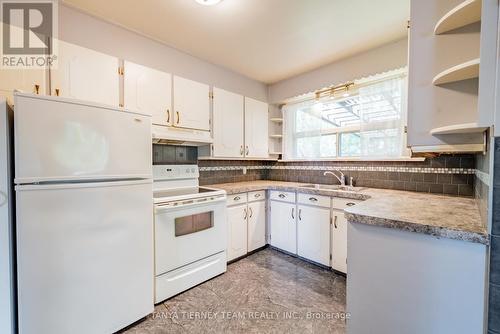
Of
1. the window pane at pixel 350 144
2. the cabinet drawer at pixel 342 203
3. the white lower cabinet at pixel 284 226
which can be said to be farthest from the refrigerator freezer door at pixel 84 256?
the window pane at pixel 350 144

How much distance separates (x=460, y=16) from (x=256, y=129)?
2.32 meters

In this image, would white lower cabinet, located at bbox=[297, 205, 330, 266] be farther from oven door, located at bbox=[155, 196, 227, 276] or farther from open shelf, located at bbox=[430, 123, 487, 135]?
open shelf, located at bbox=[430, 123, 487, 135]

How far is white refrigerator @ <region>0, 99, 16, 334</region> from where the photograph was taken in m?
1.17

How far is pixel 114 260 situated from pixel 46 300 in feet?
1.22

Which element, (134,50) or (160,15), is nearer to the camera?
(160,15)

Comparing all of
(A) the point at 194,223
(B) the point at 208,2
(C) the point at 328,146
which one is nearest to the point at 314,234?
(C) the point at 328,146

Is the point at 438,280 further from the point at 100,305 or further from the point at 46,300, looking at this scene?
the point at 46,300

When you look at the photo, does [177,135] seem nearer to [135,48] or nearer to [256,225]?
[135,48]

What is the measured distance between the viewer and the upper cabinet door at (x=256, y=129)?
3.02 meters

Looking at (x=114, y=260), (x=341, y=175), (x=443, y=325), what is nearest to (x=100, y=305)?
(x=114, y=260)

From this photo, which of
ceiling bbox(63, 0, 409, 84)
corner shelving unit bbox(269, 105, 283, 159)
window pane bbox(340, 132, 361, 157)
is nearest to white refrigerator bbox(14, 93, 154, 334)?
ceiling bbox(63, 0, 409, 84)

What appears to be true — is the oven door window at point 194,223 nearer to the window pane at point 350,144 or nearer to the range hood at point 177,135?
the range hood at point 177,135

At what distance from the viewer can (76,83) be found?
5.44 ft

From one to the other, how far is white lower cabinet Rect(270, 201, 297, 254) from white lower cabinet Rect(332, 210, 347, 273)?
50cm
